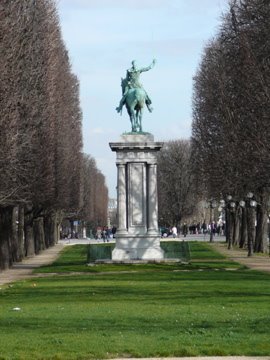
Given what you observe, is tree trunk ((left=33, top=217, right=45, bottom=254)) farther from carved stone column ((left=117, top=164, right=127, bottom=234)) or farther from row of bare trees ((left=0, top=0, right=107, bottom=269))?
carved stone column ((left=117, top=164, right=127, bottom=234))

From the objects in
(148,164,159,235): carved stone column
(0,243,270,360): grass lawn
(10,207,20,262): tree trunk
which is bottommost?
(0,243,270,360): grass lawn

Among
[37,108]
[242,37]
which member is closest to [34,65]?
[37,108]

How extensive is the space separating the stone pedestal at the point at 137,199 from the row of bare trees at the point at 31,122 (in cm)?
402

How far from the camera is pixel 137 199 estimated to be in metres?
55.4

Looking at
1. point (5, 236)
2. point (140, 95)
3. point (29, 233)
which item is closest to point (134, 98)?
point (140, 95)

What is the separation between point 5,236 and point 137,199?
275 inches

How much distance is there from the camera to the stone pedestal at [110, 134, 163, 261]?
180 feet

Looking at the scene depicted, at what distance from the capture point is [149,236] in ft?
180

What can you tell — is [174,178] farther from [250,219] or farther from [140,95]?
[140,95]

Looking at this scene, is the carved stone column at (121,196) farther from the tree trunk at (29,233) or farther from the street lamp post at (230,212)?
the street lamp post at (230,212)

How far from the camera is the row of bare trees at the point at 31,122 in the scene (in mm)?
37781

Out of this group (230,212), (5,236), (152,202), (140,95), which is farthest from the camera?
(230,212)

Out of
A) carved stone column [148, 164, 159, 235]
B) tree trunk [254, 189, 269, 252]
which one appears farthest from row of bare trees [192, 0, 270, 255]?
carved stone column [148, 164, 159, 235]

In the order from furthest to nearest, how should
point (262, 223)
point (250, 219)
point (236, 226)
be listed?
point (236, 226), point (250, 219), point (262, 223)
